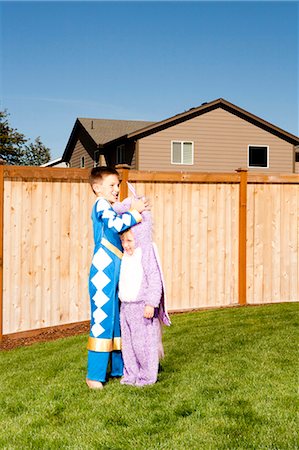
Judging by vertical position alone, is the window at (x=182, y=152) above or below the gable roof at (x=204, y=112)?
below

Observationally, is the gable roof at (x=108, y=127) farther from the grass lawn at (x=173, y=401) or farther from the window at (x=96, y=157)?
the grass lawn at (x=173, y=401)

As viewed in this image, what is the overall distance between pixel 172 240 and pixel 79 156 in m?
26.6

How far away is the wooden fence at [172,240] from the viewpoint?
8250mm

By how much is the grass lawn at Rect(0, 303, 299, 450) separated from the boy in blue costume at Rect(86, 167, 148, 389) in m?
0.29

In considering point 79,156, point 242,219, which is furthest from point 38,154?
point 242,219

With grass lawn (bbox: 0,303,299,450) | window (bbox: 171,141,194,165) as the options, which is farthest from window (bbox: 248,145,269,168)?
grass lawn (bbox: 0,303,299,450)

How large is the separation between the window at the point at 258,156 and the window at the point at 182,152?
2.83 metres

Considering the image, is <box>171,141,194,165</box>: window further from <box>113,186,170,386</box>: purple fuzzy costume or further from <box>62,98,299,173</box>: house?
<box>113,186,170,386</box>: purple fuzzy costume

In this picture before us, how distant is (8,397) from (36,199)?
348cm

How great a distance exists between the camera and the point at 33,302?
8.40m

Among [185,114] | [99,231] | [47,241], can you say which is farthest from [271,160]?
[99,231]

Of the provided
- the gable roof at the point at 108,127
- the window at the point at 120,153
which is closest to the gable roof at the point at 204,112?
the window at the point at 120,153

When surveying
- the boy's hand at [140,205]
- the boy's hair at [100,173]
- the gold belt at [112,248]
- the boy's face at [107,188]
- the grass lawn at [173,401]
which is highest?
the boy's hair at [100,173]

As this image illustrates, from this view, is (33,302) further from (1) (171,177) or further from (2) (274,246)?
(2) (274,246)
